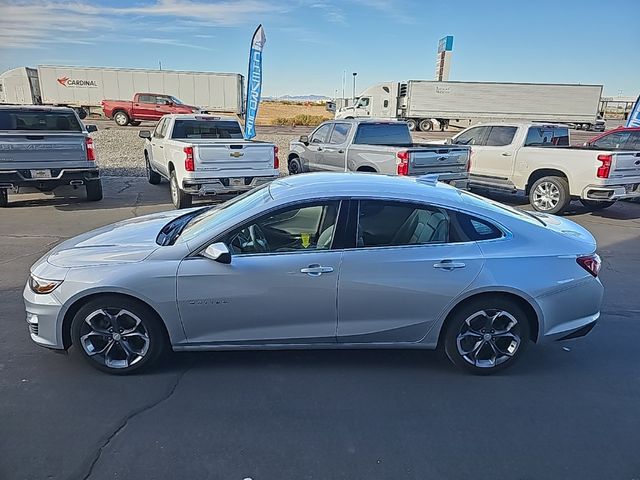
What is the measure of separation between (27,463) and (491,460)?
2.66 metres

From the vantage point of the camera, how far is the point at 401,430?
9.87 ft

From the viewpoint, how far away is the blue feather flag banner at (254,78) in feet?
56.8

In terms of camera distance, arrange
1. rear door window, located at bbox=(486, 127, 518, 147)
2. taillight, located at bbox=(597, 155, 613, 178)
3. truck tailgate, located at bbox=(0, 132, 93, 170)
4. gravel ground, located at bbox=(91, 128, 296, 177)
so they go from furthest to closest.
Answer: gravel ground, located at bbox=(91, 128, 296, 177) < rear door window, located at bbox=(486, 127, 518, 147) < taillight, located at bbox=(597, 155, 613, 178) < truck tailgate, located at bbox=(0, 132, 93, 170)

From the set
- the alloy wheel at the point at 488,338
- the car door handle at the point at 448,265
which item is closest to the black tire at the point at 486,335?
the alloy wheel at the point at 488,338

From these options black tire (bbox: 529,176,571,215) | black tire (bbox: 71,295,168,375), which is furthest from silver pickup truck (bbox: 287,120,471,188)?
black tire (bbox: 71,295,168,375)

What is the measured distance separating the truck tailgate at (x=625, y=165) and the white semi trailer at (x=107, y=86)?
101 feet

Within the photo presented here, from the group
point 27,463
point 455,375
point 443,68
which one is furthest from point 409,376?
point 443,68

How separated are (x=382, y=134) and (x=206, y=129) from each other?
406 centimetres

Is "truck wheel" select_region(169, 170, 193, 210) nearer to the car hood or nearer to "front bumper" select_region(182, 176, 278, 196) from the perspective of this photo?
"front bumper" select_region(182, 176, 278, 196)

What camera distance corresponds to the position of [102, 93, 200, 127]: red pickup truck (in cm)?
2998

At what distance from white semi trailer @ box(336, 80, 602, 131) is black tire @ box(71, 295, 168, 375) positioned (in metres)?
35.3

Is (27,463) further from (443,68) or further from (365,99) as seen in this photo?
(443,68)

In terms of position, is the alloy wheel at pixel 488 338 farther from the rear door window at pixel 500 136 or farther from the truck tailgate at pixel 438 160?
the rear door window at pixel 500 136

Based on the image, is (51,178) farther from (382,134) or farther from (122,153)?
(122,153)
